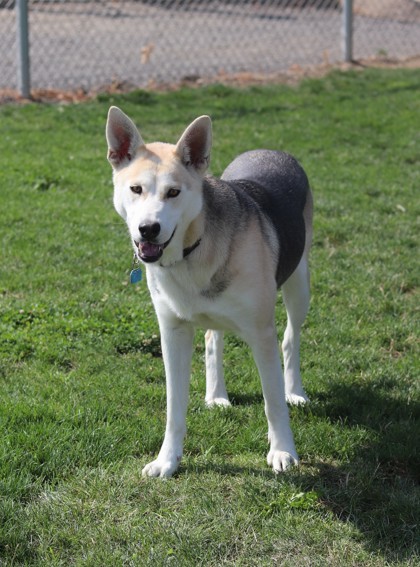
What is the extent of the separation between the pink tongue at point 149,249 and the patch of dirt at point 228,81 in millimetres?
7358

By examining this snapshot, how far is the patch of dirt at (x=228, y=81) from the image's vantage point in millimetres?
10922

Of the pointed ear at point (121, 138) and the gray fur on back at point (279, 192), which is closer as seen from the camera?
the pointed ear at point (121, 138)

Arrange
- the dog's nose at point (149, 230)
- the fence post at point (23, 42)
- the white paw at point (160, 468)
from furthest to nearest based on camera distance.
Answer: the fence post at point (23, 42), the white paw at point (160, 468), the dog's nose at point (149, 230)

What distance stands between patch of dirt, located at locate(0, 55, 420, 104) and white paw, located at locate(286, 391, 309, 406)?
6.76m

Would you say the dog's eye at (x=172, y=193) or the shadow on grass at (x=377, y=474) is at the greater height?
the dog's eye at (x=172, y=193)

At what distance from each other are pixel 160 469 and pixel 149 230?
1170 mm

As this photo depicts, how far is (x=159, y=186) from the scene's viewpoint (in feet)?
12.6

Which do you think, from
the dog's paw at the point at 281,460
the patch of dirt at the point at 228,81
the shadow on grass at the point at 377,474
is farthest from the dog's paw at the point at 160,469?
the patch of dirt at the point at 228,81

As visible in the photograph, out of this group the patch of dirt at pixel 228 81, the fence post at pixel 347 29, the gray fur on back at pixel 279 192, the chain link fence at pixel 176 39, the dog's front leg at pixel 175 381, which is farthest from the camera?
the fence post at pixel 347 29

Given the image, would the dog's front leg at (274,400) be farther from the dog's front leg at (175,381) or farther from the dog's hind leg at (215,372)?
the dog's hind leg at (215,372)

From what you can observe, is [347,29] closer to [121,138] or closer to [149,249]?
[121,138]

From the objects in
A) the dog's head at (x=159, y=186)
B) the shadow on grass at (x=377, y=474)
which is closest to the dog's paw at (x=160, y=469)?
the shadow on grass at (x=377, y=474)

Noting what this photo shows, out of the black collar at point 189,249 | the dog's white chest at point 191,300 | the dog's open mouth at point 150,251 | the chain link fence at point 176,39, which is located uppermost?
the dog's open mouth at point 150,251

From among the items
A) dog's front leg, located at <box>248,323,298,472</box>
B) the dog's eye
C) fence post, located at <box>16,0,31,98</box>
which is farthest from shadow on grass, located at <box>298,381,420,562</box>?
fence post, located at <box>16,0,31,98</box>
